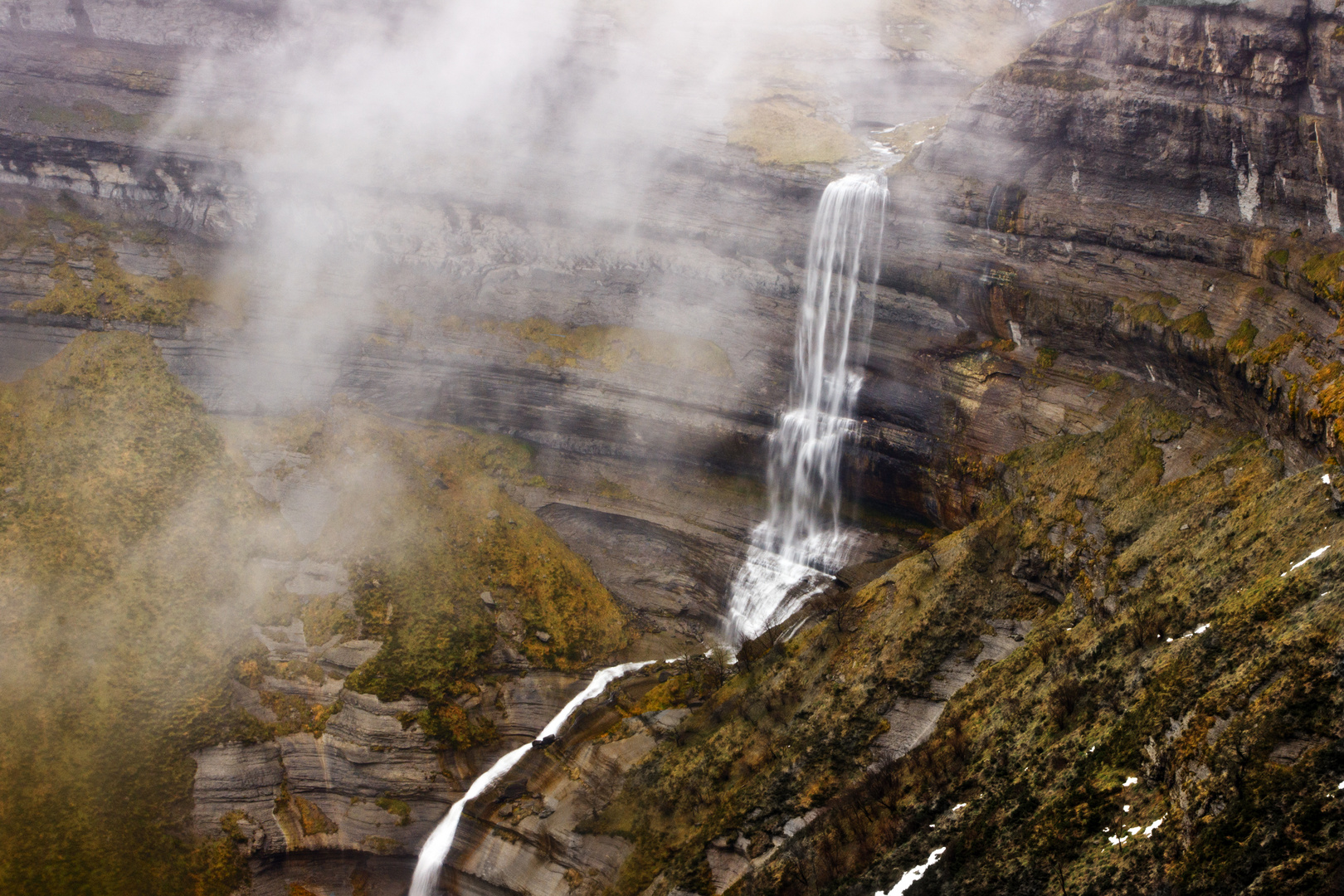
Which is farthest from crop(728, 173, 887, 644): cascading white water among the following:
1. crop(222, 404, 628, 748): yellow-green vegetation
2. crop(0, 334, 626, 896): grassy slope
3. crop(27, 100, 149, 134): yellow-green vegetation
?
crop(27, 100, 149, 134): yellow-green vegetation

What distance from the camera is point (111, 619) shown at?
2256cm

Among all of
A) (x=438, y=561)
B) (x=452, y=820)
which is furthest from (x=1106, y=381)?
(x=452, y=820)

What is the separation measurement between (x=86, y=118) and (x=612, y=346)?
772 inches

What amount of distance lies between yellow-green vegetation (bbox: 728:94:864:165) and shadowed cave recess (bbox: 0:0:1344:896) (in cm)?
28

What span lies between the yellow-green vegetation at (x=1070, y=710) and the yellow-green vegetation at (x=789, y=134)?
13214 millimetres

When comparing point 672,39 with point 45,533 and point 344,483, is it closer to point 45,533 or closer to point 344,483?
point 344,483

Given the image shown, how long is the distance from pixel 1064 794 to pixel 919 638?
7.17 metres

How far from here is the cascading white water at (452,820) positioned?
20234 millimetres

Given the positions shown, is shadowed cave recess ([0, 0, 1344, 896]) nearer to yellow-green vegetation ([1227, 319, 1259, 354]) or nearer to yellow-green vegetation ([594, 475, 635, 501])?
yellow-green vegetation ([1227, 319, 1259, 354])

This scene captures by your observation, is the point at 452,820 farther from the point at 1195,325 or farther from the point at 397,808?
the point at 1195,325

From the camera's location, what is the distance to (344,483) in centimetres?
2797

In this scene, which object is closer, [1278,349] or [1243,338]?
[1278,349]

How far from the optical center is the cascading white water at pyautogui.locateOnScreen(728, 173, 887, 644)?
27422 millimetres

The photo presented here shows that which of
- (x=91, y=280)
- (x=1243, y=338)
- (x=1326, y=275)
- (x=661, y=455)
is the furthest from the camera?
(x=661, y=455)
